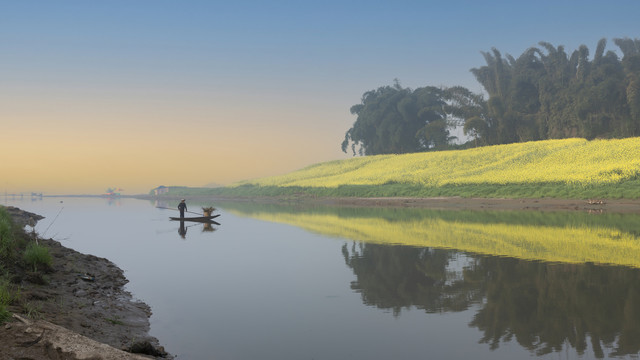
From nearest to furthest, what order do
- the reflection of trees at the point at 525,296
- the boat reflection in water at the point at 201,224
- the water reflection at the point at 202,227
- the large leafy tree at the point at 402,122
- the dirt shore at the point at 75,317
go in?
the dirt shore at the point at 75,317
the reflection of trees at the point at 525,296
the water reflection at the point at 202,227
the boat reflection in water at the point at 201,224
the large leafy tree at the point at 402,122

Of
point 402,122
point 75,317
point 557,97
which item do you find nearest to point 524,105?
point 557,97

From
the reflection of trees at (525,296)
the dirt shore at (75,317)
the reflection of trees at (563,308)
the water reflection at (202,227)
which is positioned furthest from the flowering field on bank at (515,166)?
the dirt shore at (75,317)

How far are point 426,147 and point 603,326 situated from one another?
105743 mm

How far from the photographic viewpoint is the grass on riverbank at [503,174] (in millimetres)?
46875

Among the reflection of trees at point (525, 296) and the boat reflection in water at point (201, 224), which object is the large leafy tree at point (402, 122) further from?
the reflection of trees at point (525, 296)

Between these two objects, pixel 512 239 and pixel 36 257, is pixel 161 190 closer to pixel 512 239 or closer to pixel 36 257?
pixel 512 239

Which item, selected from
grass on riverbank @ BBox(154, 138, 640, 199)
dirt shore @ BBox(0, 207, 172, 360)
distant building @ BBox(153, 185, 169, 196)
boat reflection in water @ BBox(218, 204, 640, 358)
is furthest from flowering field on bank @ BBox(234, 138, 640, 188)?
distant building @ BBox(153, 185, 169, 196)

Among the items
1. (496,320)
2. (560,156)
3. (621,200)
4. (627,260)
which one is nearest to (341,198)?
(560,156)

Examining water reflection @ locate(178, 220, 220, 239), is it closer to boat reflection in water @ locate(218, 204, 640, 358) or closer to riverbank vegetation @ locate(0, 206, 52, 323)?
boat reflection in water @ locate(218, 204, 640, 358)

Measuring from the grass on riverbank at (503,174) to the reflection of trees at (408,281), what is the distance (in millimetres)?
30793

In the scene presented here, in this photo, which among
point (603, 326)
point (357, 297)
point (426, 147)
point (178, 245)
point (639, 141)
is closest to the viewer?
point (603, 326)

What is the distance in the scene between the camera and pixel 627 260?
1627 cm

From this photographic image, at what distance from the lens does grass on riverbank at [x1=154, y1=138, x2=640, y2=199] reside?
4688 centimetres

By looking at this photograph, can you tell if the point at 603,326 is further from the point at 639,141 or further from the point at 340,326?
the point at 639,141
